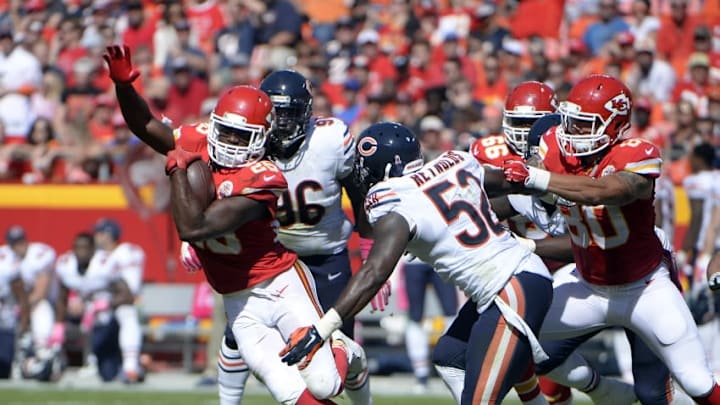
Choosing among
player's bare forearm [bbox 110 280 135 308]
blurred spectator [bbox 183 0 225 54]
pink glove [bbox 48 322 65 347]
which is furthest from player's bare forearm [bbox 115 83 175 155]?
blurred spectator [bbox 183 0 225 54]

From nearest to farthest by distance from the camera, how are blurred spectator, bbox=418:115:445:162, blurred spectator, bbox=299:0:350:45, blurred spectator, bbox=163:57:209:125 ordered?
blurred spectator, bbox=418:115:445:162
blurred spectator, bbox=163:57:209:125
blurred spectator, bbox=299:0:350:45

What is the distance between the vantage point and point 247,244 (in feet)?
20.3

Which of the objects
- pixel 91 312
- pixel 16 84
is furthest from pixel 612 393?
pixel 16 84

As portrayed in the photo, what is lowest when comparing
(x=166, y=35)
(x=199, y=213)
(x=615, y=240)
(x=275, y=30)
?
(x=166, y=35)

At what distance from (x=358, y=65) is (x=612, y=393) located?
741 centimetres

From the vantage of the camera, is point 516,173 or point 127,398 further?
point 127,398

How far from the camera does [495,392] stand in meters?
5.77

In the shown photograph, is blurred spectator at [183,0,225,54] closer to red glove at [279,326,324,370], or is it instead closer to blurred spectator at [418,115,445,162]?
blurred spectator at [418,115,445,162]

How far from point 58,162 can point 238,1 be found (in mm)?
3250

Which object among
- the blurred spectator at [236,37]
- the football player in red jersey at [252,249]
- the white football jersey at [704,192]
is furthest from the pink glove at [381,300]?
the blurred spectator at [236,37]

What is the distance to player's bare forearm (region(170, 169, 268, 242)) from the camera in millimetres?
5879

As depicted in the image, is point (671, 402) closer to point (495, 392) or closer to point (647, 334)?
point (647, 334)

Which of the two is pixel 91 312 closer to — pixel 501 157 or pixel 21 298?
pixel 21 298

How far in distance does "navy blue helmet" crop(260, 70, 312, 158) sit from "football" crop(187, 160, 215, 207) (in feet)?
2.69
